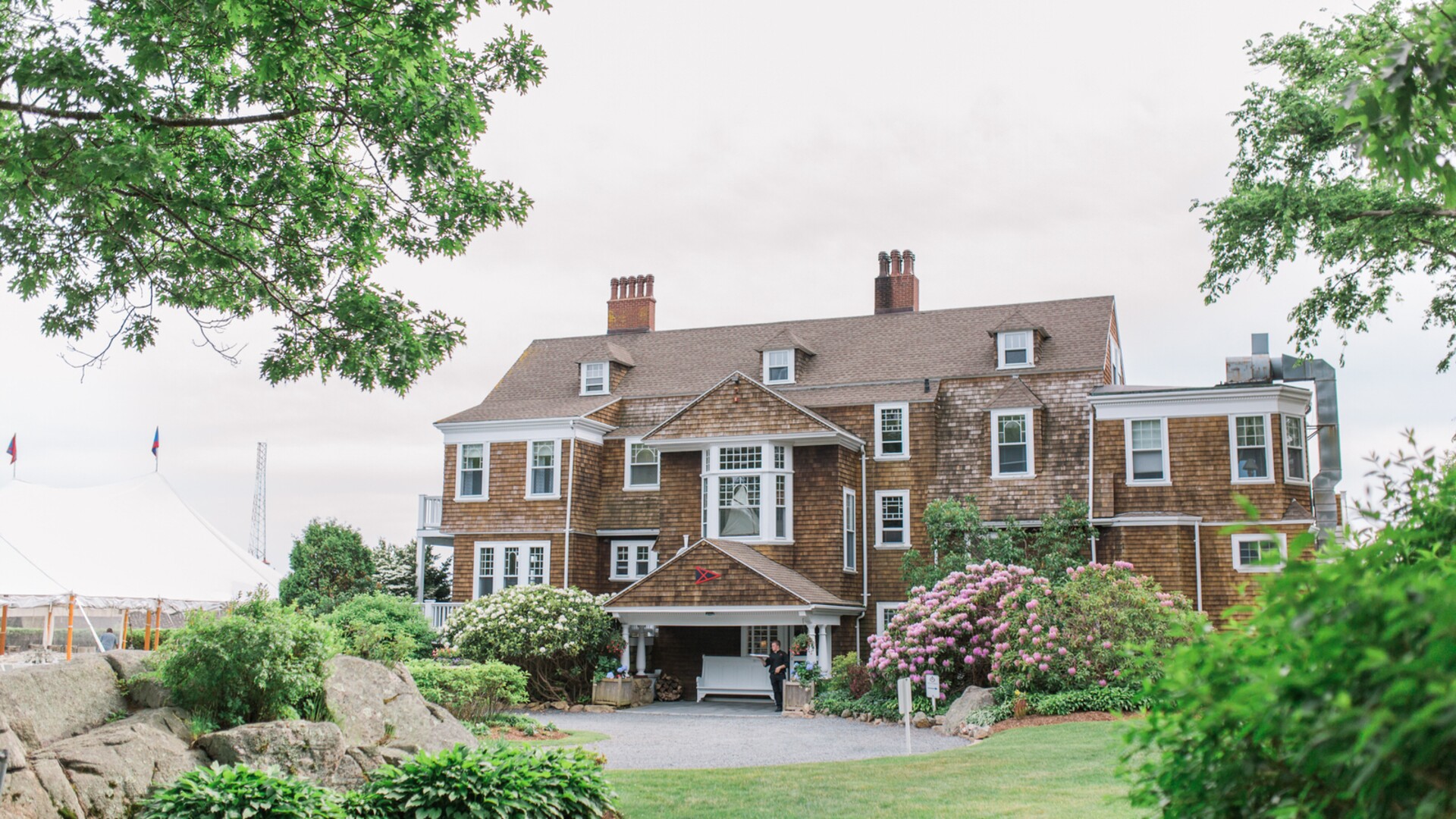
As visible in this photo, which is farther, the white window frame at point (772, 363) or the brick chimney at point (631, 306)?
the brick chimney at point (631, 306)

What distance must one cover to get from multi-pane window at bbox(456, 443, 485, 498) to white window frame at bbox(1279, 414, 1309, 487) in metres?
19.7

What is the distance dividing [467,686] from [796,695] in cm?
772

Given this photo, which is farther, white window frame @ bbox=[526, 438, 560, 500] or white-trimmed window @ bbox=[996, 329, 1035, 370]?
white window frame @ bbox=[526, 438, 560, 500]

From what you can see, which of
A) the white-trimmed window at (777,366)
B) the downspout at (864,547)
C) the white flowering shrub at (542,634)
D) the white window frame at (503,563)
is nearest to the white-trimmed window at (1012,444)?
the downspout at (864,547)

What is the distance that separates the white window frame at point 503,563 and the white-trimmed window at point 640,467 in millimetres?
2764

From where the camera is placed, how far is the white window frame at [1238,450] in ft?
85.2

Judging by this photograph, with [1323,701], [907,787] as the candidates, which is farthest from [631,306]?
[1323,701]

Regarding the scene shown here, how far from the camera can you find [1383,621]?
2.98m

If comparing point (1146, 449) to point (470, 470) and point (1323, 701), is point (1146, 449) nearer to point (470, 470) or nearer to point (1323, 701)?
point (470, 470)

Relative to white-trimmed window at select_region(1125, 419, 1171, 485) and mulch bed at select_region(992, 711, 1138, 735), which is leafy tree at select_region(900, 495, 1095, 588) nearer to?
white-trimmed window at select_region(1125, 419, 1171, 485)

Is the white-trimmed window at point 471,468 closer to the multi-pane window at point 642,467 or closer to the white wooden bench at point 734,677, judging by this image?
the multi-pane window at point 642,467

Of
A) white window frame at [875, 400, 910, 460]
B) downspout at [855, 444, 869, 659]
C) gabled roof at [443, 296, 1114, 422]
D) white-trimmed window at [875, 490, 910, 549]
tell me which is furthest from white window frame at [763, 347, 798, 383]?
white-trimmed window at [875, 490, 910, 549]

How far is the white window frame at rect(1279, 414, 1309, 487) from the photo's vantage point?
26.0 meters

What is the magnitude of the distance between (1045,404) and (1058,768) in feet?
52.6
